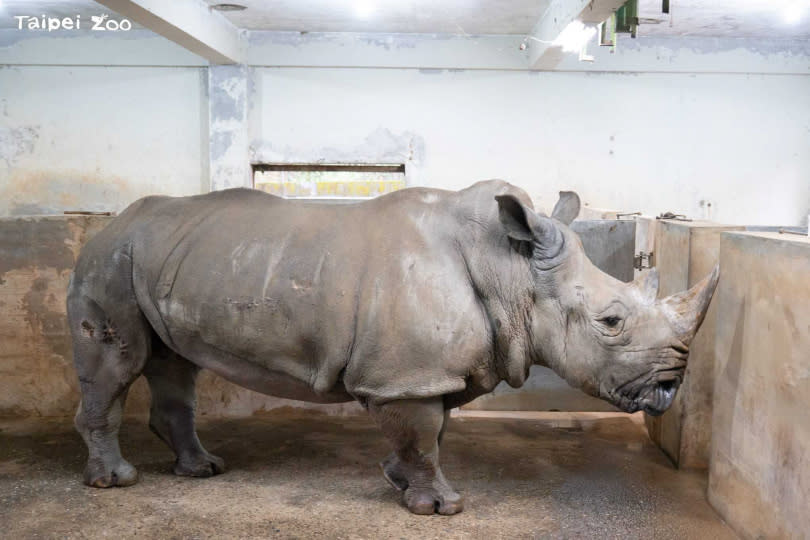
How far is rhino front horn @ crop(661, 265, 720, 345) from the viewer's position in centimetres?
347

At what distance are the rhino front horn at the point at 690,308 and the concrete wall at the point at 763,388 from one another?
21 centimetres

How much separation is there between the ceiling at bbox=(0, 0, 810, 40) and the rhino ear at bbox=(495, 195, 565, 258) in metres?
4.96

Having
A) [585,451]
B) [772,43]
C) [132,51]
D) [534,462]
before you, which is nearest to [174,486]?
[534,462]

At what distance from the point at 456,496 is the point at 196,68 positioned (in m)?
7.24

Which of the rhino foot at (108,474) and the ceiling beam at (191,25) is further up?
the ceiling beam at (191,25)

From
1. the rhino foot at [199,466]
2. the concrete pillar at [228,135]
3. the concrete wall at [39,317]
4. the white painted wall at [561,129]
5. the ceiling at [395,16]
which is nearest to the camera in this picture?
the rhino foot at [199,466]

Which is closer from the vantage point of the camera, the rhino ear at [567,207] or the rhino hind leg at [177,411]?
the rhino ear at [567,207]

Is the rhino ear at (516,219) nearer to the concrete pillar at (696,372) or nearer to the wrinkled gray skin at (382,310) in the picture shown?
the wrinkled gray skin at (382,310)

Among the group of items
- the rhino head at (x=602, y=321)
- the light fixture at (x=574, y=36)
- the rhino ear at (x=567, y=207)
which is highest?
the light fixture at (x=574, y=36)

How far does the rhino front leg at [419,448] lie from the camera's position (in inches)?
143

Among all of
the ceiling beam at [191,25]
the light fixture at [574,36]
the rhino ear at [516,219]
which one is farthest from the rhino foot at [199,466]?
the light fixture at [574,36]

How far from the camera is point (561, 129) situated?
965 centimetres

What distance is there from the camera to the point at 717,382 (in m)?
3.92

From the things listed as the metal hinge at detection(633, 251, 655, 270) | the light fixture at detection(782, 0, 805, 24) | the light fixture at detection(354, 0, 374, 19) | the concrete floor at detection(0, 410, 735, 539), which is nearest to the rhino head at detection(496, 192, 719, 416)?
the concrete floor at detection(0, 410, 735, 539)
